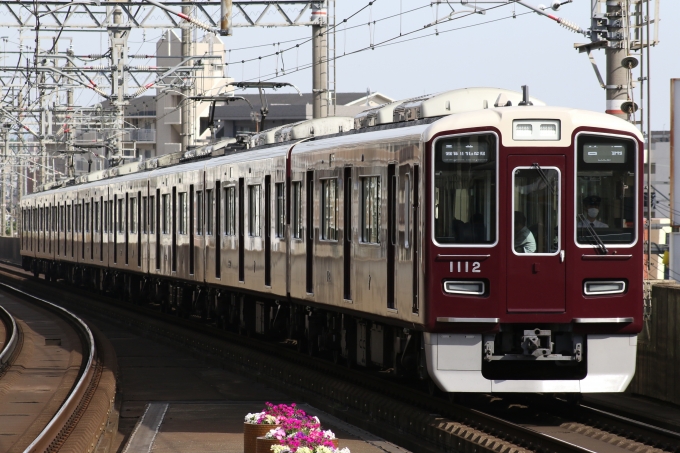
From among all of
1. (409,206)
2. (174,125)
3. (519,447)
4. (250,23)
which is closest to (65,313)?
(250,23)

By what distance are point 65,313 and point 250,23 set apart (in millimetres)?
7598

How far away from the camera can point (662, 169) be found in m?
87.9

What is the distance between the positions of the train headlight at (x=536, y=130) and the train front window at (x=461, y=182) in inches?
8.6

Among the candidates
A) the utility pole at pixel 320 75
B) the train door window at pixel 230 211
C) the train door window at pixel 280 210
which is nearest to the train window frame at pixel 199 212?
the train door window at pixel 230 211

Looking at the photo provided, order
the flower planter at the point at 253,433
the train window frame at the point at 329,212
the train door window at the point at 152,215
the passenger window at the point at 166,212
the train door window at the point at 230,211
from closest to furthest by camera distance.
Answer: the flower planter at the point at 253,433
the train window frame at the point at 329,212
the train door window at the point at 230,211
the passenger window at the point at 166,212
the train door window at the point at 152,215

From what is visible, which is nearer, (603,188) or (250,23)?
(603,188)

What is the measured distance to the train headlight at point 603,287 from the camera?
10.5 meters

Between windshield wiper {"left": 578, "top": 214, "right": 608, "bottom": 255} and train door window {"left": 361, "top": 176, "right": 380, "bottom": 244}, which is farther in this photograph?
train door window {"left": 361, "top": 176, "right": 380, "bottom": 244}

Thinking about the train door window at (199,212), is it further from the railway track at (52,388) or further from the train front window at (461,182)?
the train front window at (461,182)

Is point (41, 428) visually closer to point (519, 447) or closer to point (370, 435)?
point (370, 435)

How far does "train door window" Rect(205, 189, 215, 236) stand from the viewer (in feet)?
64.2

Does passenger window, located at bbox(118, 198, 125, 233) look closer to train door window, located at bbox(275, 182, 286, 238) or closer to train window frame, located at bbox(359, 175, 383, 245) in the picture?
train door window, located at bbox(275, 182, 286, 238)

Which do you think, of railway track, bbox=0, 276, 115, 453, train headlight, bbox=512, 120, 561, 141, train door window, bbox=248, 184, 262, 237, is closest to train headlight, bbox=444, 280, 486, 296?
train headlight, bbox=512, 120, 561, 141

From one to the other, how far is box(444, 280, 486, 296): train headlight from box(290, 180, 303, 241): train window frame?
4.50 m
